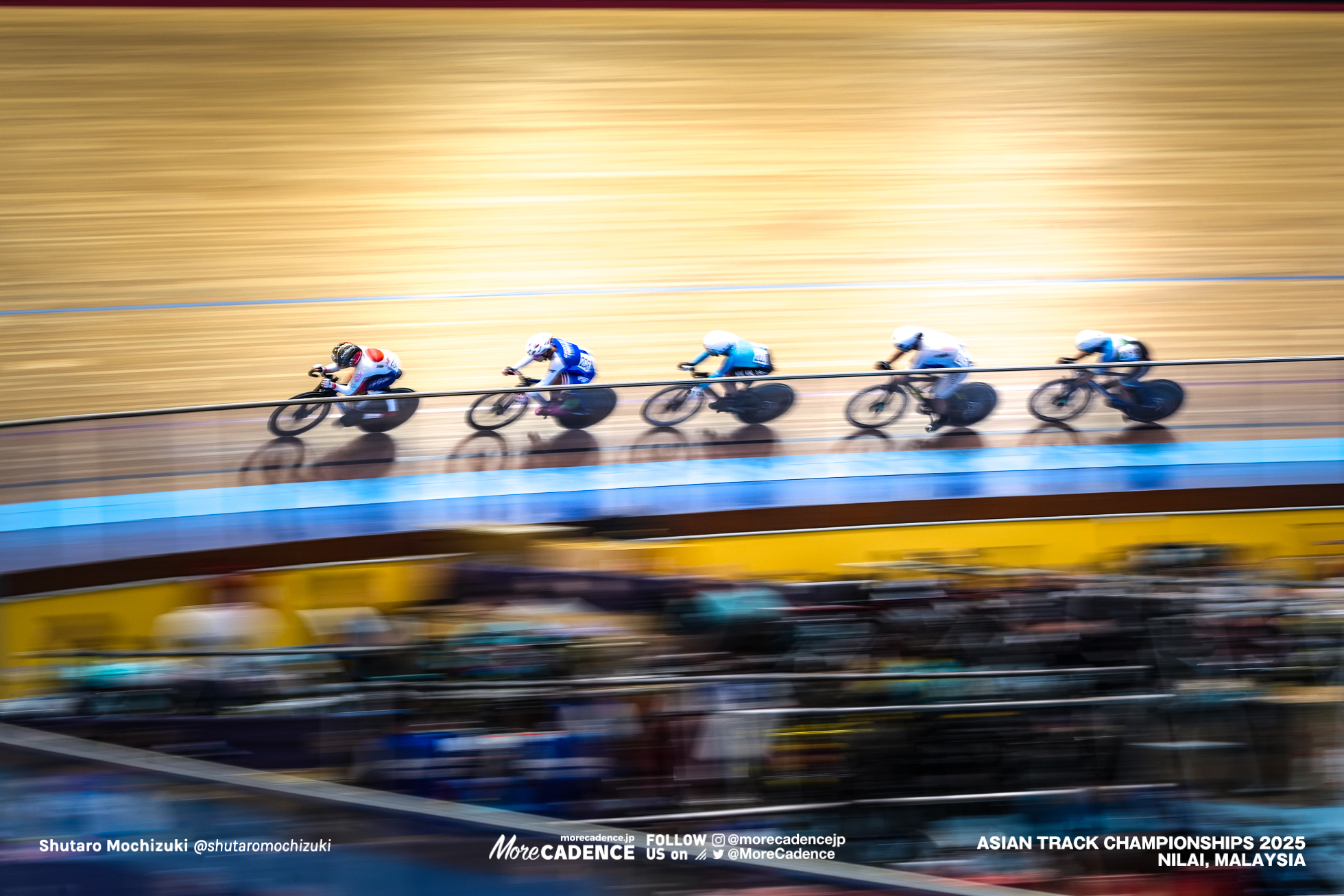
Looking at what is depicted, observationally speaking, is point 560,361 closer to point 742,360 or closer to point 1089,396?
point 742,360

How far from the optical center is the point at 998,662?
303 cm

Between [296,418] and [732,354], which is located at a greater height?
[732,354]

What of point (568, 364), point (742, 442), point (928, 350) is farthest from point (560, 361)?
point (928, 350)

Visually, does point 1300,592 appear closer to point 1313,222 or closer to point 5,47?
point 1313,222

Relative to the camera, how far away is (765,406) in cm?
532

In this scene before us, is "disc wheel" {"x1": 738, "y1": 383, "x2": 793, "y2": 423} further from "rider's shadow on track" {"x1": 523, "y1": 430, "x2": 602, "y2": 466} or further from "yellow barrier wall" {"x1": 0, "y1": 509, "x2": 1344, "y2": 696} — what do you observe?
"rider's shadow on track" {"x1": 523, "y1": 430, "x2": 602, "y2": 466}

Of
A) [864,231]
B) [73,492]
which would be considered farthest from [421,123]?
[73,492]

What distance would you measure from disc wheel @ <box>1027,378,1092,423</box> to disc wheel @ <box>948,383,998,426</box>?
0.18 m

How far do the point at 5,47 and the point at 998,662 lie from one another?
11.4 meters

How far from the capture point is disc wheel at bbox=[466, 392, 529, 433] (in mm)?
5086

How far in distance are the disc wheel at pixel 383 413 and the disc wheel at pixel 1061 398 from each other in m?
2.93

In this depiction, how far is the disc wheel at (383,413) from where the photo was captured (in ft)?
16.2

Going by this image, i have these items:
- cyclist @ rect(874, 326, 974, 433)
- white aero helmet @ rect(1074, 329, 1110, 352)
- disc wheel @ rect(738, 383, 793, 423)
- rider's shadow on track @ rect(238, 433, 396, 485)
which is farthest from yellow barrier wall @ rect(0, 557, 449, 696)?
white aero helmet @ rect(1074, 329, 1110, 352)

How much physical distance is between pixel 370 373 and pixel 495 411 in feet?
6.14
